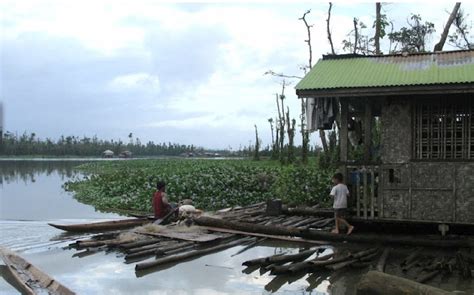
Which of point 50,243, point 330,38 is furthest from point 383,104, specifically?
point 330,38

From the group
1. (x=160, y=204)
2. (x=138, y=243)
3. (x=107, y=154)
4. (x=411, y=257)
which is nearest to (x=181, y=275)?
(x=138, y=243)

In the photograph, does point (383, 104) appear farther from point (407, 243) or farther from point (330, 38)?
point (330, 38)

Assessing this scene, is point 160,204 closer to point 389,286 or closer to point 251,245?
point 251,245

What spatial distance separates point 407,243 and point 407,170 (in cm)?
144

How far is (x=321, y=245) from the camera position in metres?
10.0

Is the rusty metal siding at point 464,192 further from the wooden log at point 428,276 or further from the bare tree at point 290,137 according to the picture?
the bare tree at point 290,137

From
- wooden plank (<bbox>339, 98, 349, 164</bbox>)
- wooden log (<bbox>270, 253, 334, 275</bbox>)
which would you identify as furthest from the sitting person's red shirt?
wooden log (<bbox>270, 253, 334, 275</bbox>)

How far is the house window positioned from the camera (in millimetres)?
9531

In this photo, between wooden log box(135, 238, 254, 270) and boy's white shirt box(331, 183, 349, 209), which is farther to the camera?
boy's white shirt box(331, 183, 349, 209)

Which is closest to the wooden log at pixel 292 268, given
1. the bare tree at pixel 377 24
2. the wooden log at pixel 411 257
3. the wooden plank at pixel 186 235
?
the wooden log at pixel 411 257

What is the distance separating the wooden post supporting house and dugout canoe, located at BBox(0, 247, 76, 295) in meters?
5.94

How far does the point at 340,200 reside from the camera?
10039 mm

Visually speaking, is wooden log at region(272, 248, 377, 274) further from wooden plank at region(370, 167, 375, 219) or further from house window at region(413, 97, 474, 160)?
house window at region(413, 97, 474, 160)

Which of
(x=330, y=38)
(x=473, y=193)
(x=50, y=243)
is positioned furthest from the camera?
(x=330, y=38)
